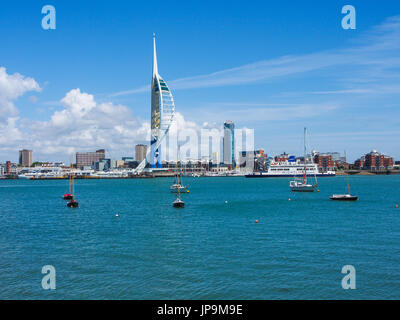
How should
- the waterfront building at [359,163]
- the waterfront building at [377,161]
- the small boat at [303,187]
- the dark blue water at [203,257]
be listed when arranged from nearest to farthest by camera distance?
the dark blue water at [203,257]
the small boat at [303,187]
the waterfront building at [377,161]
the waterfront building at [359,163]

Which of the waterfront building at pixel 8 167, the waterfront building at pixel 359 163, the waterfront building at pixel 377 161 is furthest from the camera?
the waterfront building at pixel 8 167

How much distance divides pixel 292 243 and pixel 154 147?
89.6 metres

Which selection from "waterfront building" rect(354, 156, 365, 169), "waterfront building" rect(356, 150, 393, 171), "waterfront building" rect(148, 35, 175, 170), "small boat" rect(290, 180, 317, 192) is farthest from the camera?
"waterfront building" rect(354, 156, 365, 169)

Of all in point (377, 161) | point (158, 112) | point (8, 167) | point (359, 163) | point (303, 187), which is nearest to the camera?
point (303, 187)

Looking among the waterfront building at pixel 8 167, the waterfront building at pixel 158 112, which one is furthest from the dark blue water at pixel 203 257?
the waterfront building at pixel 8 167

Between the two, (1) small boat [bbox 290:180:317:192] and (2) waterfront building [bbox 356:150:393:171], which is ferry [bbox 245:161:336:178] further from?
(1) small boat [bbox 290:180:317:192]

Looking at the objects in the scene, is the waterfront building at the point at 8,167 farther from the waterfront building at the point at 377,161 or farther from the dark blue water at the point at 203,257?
the dark blue water at the point at 203,257

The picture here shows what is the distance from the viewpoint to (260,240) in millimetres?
18062

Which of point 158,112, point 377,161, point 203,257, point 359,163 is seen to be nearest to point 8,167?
point 158,112

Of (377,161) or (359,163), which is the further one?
(359,163)

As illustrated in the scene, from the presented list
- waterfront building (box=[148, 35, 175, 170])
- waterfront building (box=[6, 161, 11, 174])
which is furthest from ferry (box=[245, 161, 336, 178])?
waterfront building (box=[6, 161, 11, 174])

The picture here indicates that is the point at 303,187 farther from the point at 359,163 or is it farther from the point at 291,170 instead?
the point at 359,163
